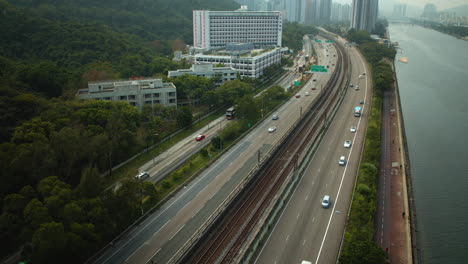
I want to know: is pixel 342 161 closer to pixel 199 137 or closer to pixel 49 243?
pixel 199 137

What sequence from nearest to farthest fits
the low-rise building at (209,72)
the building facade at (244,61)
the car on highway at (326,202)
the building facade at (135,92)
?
the car on highway at (326,202), the building facade at (135,92), the low-rise building at (209,72), the building facade at (244,61)

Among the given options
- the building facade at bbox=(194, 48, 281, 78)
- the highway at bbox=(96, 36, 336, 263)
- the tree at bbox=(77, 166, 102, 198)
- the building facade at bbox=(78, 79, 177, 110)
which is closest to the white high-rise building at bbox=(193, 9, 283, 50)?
the building facade at bbox=(194, 48, 281, 78)

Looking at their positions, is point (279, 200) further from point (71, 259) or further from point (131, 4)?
point (131, 4)

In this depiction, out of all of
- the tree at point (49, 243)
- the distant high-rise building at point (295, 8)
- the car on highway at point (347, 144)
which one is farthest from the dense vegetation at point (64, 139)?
the distant high-rise building at point (295, 8)

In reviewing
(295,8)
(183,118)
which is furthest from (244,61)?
(295,8)

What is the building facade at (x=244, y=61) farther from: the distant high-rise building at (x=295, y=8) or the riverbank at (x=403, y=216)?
the distant high-rise building at (x=295, y=8)

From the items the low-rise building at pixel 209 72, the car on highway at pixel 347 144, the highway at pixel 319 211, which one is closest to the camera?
the highway at pixel 319 211
